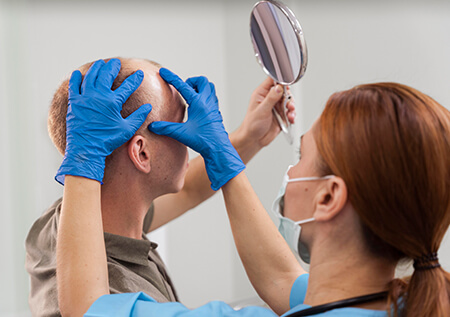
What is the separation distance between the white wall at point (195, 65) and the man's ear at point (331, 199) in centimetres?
103

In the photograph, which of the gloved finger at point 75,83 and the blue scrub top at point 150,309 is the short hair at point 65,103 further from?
the blue scrub top at point 150,309

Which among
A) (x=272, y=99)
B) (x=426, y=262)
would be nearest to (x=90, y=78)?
(x=272, y=99)

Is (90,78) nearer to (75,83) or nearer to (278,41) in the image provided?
(75,83)

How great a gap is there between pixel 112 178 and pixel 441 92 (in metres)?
1.22

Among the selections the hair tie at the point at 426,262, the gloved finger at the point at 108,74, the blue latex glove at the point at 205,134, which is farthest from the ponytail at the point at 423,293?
the gloved finger at the point at 108,74

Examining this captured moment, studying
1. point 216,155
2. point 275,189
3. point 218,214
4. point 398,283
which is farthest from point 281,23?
point 218,214

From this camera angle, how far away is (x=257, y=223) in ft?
4.04

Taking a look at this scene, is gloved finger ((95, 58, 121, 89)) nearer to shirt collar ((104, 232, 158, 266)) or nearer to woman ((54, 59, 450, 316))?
woman ((54, 59, 450, 316))

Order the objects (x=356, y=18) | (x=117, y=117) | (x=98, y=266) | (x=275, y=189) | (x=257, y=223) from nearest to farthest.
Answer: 1. (x=98, y=266)
2. (x=117, y=117)
3. (x=257, y=223)
4. (x=356, y=18)
5. (x=275, y=189)

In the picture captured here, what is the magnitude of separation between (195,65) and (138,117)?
1.75 metres

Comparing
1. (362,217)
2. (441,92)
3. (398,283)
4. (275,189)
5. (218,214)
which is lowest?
(218,214)

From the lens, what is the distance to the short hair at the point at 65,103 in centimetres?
121

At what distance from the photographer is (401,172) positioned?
0.84 metres

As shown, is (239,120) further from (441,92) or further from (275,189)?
(441,92)
